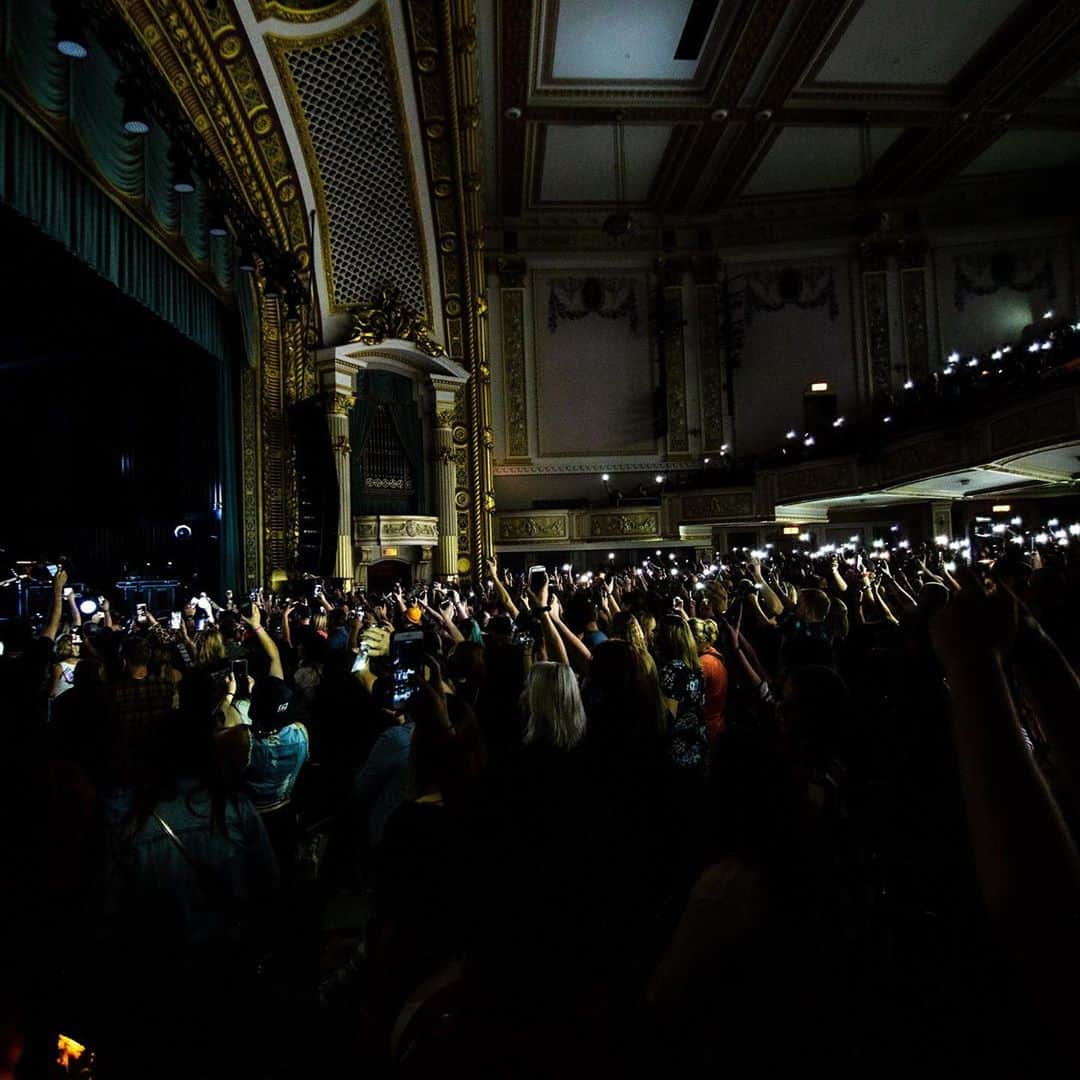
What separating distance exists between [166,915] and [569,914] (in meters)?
1.19

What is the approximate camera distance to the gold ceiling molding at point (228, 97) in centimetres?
1023

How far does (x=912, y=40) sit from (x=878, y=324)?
300 inches

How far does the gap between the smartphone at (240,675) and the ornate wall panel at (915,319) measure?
21078 millimetres

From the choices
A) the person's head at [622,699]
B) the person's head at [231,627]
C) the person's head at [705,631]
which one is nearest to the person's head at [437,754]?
the person's head at [622,699]

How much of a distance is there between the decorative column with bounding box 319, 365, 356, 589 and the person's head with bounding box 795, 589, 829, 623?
36.5 feet

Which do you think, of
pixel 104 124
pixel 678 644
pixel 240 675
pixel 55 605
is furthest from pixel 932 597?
pixel 104 124

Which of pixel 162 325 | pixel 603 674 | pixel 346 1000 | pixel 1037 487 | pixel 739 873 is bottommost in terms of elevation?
pixel 346 1000

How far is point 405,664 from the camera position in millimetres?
4109

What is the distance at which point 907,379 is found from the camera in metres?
20.7

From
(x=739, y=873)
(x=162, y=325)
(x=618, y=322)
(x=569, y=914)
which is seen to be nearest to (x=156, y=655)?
(x=569, y=914)

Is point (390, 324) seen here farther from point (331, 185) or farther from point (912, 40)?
point (912, 40)

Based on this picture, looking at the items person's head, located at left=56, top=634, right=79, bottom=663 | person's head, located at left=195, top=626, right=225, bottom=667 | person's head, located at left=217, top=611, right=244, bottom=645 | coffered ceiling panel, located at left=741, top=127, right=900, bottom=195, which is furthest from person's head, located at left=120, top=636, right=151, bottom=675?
coffered ceiling panel, located at left=741, top=127, right=900, bottom=195

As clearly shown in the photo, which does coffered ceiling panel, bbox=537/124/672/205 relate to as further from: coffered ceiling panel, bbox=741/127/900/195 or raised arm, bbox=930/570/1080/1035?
raised arm, bbox=930/570/1080/1035

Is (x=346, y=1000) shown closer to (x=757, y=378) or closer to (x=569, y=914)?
(x=569, y=914)
